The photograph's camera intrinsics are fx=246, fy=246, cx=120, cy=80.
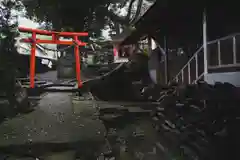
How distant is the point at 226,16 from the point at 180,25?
2183mm

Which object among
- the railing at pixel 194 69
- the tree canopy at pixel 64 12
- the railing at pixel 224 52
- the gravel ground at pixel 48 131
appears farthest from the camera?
the railing at pixel 194 69

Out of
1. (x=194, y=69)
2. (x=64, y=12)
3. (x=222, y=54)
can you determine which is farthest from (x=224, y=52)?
(x=64, y=12)

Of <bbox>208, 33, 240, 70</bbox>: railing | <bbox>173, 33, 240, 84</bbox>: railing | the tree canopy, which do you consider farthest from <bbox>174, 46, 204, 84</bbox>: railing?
the tree canopy

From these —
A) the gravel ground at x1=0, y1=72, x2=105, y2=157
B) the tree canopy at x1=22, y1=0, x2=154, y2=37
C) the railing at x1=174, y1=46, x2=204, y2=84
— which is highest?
the tree canopy at x1=22, y1=0, x2=154, y2=37

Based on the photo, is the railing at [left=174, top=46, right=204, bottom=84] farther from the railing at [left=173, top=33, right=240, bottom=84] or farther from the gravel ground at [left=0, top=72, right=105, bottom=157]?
the gravel ground at [left=0, top=72, right=105, bottom=157]

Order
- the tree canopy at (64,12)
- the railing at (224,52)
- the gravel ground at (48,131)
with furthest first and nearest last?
1. the tree canopy at (64,12)
2. the railing at (224,52)
3. the gravel ground at (48,131)

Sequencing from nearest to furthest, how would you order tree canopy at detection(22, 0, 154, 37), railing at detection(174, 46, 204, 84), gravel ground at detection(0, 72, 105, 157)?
gravel ground at detection(0, 72, 105, 157) → tree canopy at detection(22, 0, 154, 37) → railing at detection(174, 46, 204, 84)

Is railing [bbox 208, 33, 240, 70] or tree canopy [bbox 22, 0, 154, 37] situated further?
tree canopy [bbox 22, 0, 154, 37]

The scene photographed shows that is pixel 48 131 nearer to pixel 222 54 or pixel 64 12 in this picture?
pixel 64 12

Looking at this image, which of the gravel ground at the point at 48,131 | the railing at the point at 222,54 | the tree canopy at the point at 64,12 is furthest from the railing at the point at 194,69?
the gravel ground at the point at 48,131

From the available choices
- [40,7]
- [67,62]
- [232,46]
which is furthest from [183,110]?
[67,62]

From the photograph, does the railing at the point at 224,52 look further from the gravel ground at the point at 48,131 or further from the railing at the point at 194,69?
the gravel ground at the point at 48,131

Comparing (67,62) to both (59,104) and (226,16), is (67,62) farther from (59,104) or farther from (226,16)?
(226,16)

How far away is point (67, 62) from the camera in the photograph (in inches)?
381
